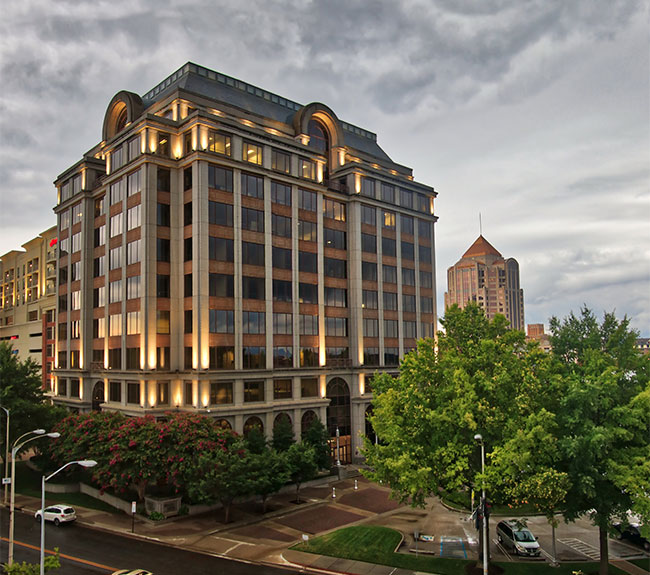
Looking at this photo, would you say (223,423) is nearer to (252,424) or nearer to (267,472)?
(252,424)

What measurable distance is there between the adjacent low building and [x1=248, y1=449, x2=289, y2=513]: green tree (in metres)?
55.0

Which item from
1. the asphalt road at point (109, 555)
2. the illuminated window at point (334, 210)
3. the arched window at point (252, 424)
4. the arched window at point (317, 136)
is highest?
the arched window at point (317, 136)

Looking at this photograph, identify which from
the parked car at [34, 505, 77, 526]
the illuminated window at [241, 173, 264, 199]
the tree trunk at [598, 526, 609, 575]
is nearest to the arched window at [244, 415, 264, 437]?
the parked car at [34, 505, 77, 526]

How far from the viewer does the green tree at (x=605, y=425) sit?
2752 centimetres

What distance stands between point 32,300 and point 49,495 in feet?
203

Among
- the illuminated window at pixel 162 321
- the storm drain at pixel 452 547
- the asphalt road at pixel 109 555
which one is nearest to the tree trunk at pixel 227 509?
the asphalt road at pixel 109 555

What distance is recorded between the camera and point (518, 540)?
35094mm

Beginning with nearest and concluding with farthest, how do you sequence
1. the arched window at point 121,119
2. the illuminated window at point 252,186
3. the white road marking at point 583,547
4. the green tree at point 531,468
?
the green tree at point 531,468 < the white road marking at point 583,547 < the illuminated window at point 252,186 < the arched window at point 121,119

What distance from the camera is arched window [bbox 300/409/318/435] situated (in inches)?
2334

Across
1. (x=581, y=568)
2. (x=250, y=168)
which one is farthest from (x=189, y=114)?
(x=581, y=568)

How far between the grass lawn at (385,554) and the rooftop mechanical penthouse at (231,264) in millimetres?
7524

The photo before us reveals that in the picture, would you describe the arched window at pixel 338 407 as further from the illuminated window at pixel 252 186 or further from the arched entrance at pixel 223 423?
→ the illuminated window at pixel 252 186

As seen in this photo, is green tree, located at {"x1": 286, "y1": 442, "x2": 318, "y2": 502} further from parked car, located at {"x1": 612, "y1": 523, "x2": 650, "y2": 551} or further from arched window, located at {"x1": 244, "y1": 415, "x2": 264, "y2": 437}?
parked car, located at {"x1": 612, "y1": 523, "x2": 650, "y2": 551}

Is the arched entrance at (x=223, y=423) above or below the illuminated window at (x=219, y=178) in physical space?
below
